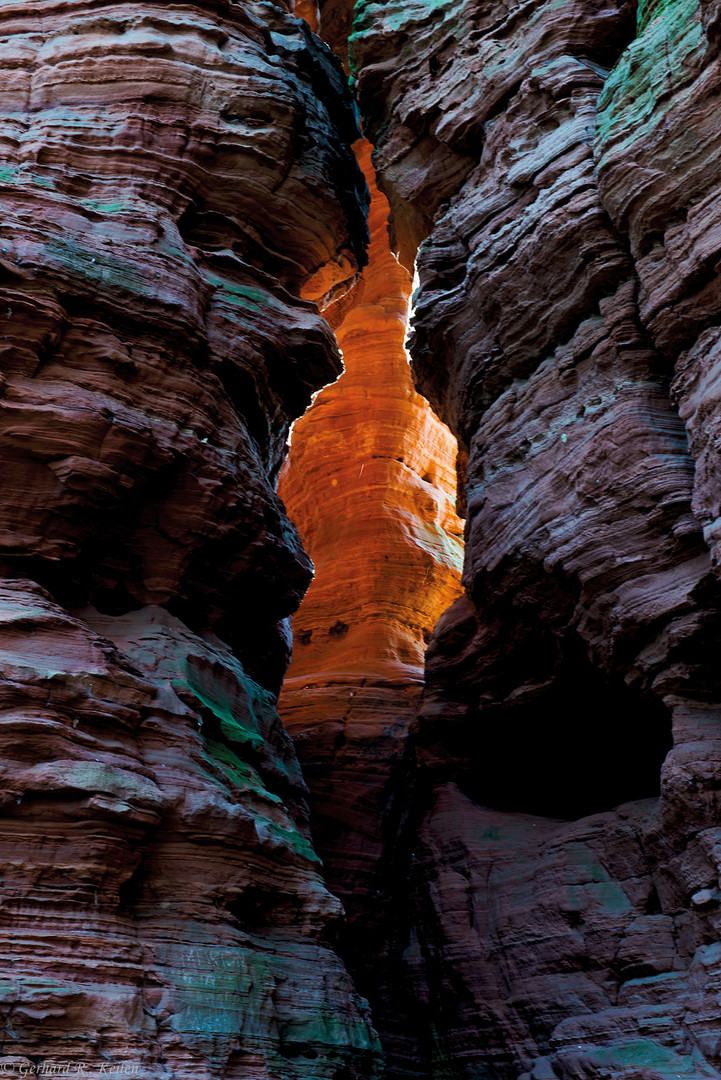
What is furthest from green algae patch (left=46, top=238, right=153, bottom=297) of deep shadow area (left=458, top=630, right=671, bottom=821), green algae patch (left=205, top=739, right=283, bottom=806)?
deep shadow area (left=458, top=630, right=671, bottom=821)

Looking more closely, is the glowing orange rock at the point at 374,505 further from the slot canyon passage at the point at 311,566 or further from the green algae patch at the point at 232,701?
the green algae patch at the point at 232,701

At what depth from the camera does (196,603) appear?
10461 mm

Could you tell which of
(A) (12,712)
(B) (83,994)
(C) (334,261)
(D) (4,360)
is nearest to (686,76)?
(C) (334,261)

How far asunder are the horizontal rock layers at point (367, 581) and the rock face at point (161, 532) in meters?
2.66

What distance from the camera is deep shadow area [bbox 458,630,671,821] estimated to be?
11.2m

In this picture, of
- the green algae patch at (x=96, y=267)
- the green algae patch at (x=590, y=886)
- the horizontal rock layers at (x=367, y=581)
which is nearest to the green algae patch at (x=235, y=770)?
the green algae patch at (x=590, y=886)

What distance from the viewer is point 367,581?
18766mm

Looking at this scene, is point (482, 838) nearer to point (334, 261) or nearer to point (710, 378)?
point (710, 378)

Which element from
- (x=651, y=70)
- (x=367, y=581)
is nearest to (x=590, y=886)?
(x=651, y=70)

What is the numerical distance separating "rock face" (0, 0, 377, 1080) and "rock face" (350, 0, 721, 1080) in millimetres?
2187

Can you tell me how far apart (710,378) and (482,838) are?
7.10 m

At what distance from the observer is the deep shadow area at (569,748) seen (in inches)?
440

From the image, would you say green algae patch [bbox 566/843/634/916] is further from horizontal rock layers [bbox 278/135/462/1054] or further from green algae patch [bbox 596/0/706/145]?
green algae patch [bbox 596/0/706/145]

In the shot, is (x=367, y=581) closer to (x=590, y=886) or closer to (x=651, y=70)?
(x=590, y=886)
